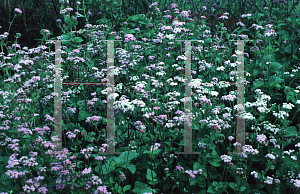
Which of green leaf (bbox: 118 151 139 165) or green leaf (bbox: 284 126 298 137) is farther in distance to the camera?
green leaf (bbox: 284 126 298 137)

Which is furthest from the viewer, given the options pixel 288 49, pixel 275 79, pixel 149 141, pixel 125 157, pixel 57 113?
pixel 288 49

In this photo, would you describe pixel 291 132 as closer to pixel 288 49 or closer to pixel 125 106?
pixel 125 106

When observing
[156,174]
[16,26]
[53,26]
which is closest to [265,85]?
[156,174]

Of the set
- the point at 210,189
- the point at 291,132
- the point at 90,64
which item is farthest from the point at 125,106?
the point at 291,132

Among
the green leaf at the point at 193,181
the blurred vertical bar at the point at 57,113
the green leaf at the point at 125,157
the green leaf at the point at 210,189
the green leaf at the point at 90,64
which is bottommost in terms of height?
the green leaf at the point at 210,189

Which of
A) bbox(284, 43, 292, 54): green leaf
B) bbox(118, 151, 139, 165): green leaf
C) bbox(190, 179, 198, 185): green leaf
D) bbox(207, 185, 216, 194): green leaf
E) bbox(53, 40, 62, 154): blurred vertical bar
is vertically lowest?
Result: bbox(207, 185, 216, 194): green leaf

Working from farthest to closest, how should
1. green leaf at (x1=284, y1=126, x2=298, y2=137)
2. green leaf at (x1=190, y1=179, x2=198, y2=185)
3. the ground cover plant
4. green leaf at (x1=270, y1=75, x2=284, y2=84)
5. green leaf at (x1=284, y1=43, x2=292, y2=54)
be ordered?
1. green leaf at (x1=284, y1=43, x2=292, y2=54)
2. green leaf at (x1=270, y1=75, x2=284, y2=84)
3. green leaf at (x1=284, y1=126, x2=298, y2=137)
4. green leaf at (x1=190, y1=179, x2=198, y2=185)
5. the ground cover plant

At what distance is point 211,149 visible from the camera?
3.08 meters

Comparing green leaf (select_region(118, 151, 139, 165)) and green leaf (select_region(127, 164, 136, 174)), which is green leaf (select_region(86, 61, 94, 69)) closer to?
green leaf (select_region(118, 151, 139, 165))

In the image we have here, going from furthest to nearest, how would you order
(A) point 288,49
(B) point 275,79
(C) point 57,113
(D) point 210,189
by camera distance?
(A) point 288,49 < (B) point 275,79 < (C) point 57,113 < (D) point 210,189

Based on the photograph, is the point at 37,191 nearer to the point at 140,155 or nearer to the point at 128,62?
the point at 140,155

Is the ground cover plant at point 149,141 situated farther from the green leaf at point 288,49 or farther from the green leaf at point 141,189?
the green leaf at point 288,49

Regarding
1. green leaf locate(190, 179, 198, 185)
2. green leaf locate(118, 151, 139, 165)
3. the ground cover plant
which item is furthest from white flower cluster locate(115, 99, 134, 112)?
green leaf locate(190, 179, 198, 185)

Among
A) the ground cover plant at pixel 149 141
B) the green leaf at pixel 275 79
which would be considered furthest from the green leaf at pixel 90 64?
the green leaf at pixel 275 79
